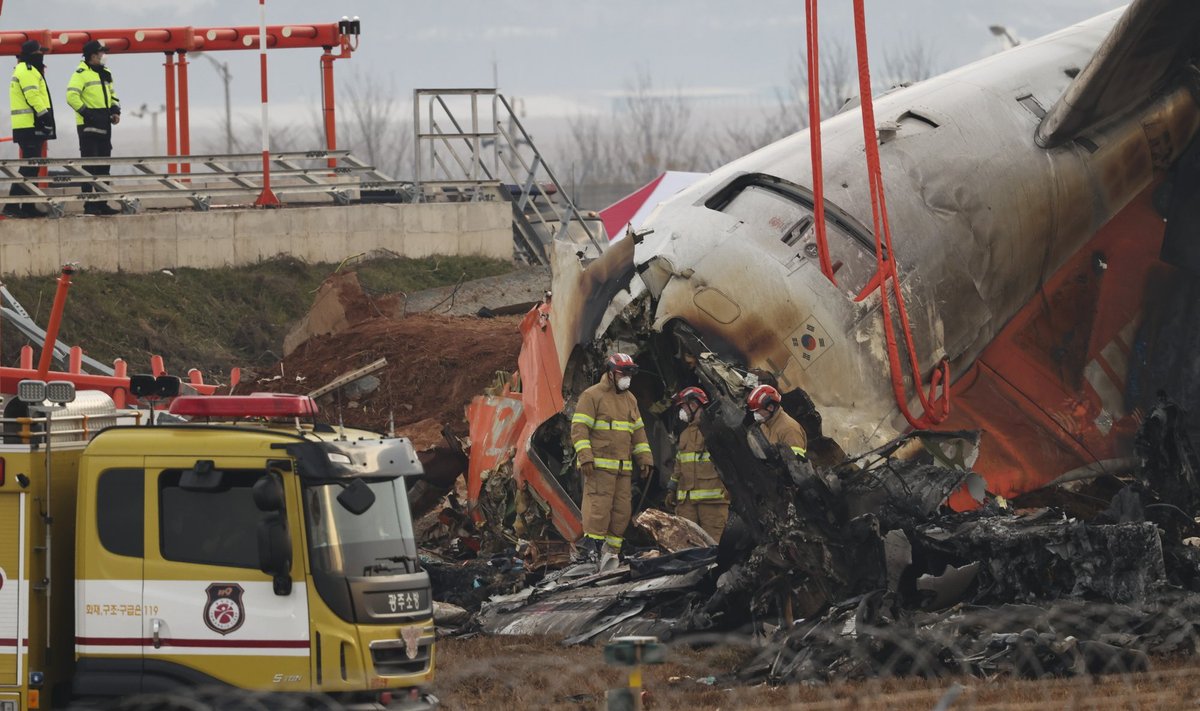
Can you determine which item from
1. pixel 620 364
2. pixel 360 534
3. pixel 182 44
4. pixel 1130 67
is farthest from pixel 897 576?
pixel 182 44

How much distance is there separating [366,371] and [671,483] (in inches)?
226

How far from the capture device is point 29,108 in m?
24.3

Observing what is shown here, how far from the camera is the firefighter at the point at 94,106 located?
2441 centimetres

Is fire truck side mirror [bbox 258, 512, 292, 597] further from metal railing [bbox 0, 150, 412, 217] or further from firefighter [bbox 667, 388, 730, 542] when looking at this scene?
metal railing [bbox 0, 150, 412, 217]

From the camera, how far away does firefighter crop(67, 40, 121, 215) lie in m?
24.4

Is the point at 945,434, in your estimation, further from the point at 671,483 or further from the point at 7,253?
the point at 7,253

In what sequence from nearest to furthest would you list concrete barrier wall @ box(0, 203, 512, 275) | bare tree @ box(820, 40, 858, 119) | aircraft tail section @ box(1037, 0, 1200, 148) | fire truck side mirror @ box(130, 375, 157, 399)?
fire truck side mirror @ box(130, 375, 157, 399), aircraft tail section @ box(1037, 0, 1200, 148), concrete barrier wall @ box(0, 203, 512, 275), bare tree @ box(820, 40, 858, 119)

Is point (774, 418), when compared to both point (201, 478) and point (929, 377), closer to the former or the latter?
point (929, 377)

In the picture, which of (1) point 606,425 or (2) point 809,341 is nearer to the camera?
(2) point 809,341

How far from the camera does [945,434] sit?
43.6ft

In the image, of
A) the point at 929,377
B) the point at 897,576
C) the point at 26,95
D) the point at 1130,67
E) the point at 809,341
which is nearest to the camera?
the point at 897,576

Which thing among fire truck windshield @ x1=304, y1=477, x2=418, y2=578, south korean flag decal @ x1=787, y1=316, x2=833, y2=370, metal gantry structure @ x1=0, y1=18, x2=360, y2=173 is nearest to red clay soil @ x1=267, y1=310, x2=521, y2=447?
metal gantry structure @ x1=0, y1=18, x2=360, y2=173

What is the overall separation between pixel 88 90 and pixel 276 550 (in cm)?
1815

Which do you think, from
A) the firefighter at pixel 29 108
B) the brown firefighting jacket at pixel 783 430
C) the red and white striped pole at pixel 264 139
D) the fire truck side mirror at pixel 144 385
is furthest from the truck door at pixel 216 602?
the firefighter at pixel 29 108
